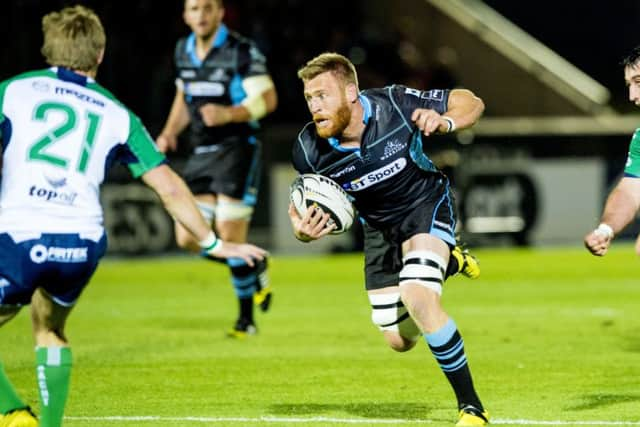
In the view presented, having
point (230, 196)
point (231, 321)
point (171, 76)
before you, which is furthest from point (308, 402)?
point (171, 76)

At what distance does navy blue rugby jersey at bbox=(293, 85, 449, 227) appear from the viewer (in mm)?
7359

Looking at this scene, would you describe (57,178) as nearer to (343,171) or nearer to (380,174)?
(343,171)

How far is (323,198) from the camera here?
282 inches

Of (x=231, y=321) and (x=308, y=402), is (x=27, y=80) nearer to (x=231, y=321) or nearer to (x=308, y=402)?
(x=308, y=402)

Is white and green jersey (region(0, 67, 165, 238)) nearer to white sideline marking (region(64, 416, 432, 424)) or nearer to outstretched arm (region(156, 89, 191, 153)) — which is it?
white sideline marking (region(64, 416, 432, 424))

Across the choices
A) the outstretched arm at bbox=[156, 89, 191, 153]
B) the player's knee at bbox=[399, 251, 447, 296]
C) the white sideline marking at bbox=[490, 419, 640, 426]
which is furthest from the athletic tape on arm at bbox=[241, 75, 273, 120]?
the white sideline marking at bbox=[490, 419, 640, 426]

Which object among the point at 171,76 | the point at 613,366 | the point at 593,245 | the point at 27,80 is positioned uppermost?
the point at 27,80

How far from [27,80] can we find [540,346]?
5.42 metres

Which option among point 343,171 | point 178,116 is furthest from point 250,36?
point 343,171

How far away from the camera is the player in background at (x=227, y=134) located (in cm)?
1108

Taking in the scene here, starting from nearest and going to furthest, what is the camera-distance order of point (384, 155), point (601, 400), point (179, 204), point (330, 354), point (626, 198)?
point (179, 204)
point (384, 155)
point (626, 198)
point (601, 400)
point (330, 354)

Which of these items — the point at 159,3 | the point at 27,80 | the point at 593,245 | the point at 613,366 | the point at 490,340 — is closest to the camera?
the point at 27,80

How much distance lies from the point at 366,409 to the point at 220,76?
4301 mm

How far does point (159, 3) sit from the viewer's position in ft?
69.1
